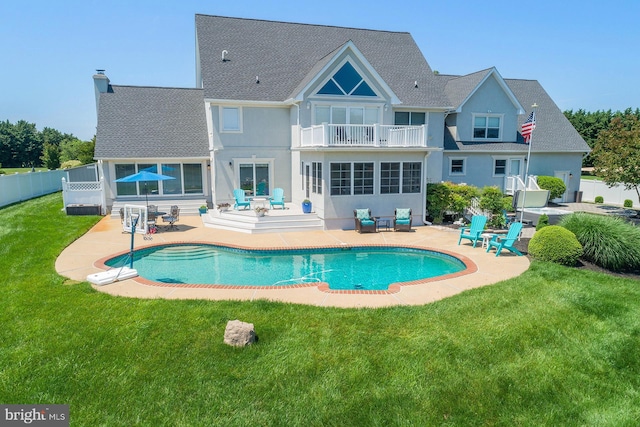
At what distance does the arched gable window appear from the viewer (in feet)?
63.7

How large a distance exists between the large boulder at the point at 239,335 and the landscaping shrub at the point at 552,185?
24164 mm

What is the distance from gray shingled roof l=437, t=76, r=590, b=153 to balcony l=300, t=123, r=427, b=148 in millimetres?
6933

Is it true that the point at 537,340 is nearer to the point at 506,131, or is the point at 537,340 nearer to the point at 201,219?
the point at 201,219

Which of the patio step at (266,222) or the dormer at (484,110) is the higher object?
the dormer at (484,110)

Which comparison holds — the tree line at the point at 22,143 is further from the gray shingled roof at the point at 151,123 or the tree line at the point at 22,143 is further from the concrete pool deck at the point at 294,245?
the concrete pool deck at the point at 294,245

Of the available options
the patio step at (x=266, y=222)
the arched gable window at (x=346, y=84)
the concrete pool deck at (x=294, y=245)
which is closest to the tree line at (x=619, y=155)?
the concrete pool deck at (x=294, y=245)

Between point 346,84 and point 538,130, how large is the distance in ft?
51.1

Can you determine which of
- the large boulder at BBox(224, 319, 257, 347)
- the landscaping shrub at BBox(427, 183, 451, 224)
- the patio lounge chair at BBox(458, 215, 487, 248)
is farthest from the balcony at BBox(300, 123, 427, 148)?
the large boulder at BBox(224, 319, 257, 347)

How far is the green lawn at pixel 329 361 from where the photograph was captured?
5.41 metres

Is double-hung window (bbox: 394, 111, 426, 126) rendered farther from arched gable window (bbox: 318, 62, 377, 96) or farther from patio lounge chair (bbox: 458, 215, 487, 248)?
patio lounge chair (bbox: 458, 215, 487, 248)

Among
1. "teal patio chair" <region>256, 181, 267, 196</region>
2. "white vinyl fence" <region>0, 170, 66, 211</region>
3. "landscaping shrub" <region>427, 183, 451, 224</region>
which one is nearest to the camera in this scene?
"landscaping shrub" <region>427, 183, 451, 224</region>

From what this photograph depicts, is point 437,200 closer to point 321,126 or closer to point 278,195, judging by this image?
point 321,126

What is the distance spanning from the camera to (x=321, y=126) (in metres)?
17.8

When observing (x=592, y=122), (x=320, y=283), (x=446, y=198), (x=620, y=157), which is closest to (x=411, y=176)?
(x=446, y=198)
